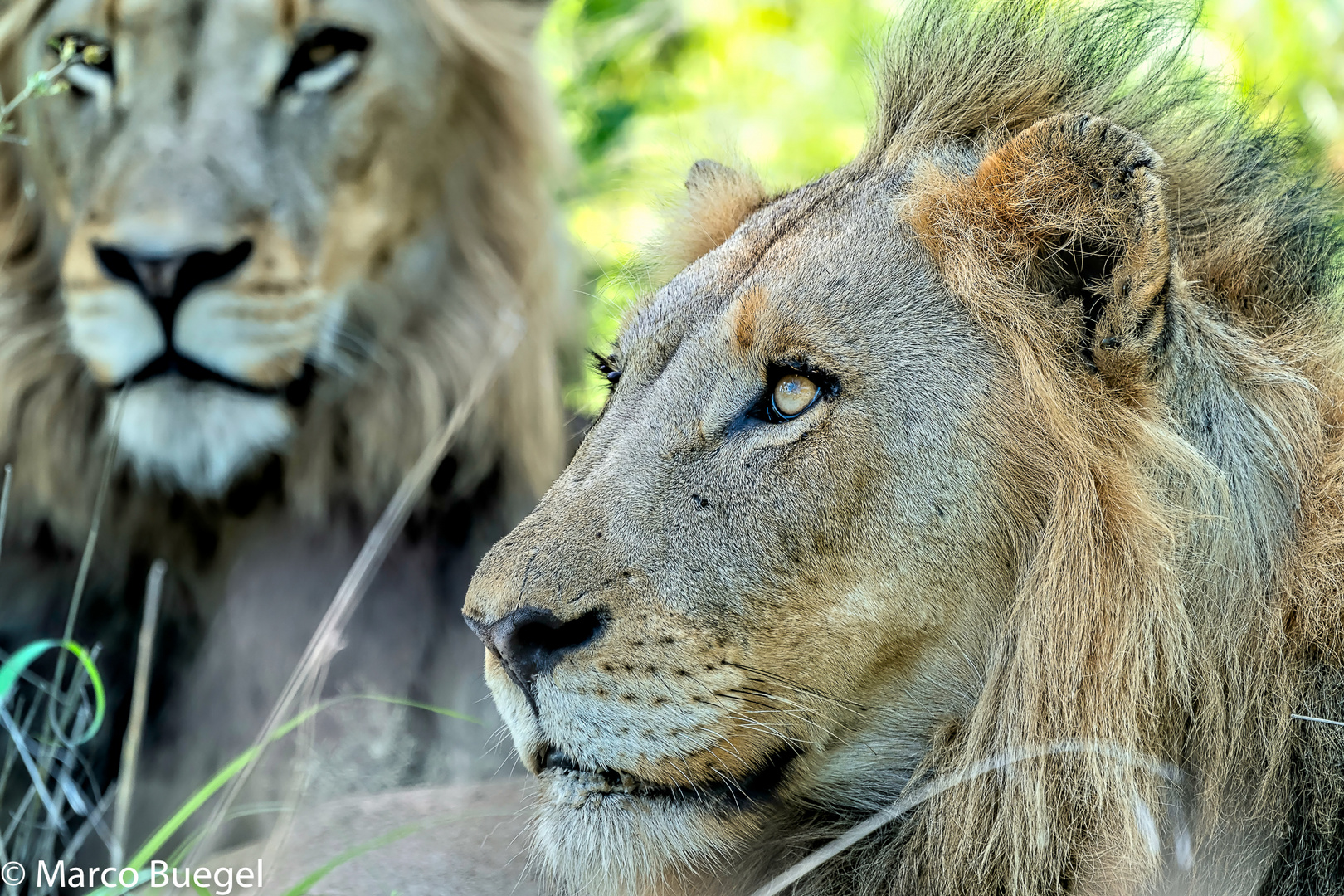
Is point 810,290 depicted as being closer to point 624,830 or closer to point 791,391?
point 791,391

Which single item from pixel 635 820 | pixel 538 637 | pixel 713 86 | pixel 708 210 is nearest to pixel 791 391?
pixel 538 637

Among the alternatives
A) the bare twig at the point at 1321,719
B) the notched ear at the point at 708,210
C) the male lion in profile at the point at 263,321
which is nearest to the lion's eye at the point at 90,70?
the male lion in profile at the point at 263,321

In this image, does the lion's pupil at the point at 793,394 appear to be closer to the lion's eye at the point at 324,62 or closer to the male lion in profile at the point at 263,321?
the male lion in profile at the point at 263,321

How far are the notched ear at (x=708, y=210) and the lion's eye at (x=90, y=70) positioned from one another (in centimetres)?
152

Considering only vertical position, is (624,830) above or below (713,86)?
above

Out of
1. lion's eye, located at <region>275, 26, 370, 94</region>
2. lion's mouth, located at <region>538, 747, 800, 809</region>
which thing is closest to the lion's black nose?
lion's mouth, located at <region>538, 747, 800, 809</region>

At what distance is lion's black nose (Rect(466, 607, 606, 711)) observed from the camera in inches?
72.8

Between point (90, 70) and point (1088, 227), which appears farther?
point (90, 70)

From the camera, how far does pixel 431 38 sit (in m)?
3.58

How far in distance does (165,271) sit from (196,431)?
41cm

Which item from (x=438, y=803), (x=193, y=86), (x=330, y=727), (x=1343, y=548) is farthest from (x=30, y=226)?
(x=1343, y=548)

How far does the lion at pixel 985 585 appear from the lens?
1.86m

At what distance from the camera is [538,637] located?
1863mm

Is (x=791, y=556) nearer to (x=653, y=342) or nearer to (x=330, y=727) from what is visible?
(x=653, y=342)
